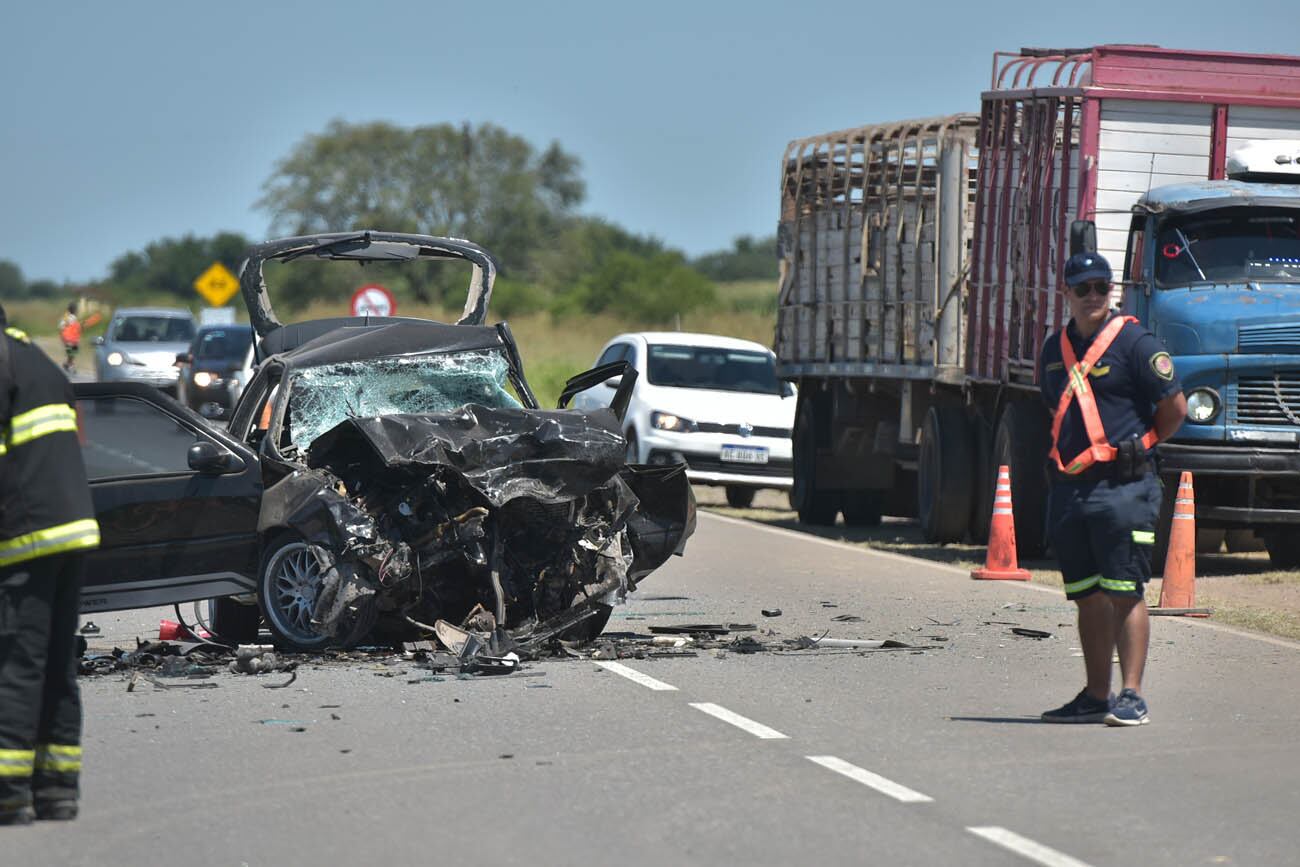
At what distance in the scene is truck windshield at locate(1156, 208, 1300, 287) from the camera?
48.7ft

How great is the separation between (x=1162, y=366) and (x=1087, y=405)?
33 cm

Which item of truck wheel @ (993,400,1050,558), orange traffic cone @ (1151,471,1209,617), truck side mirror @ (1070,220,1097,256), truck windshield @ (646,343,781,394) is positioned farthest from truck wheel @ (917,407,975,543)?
orange traffic cone @ (1151,471,1209,617)

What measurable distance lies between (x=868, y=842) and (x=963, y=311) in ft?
42.4

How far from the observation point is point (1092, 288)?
27.8 feet

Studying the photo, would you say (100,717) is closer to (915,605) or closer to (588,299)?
(915,605)

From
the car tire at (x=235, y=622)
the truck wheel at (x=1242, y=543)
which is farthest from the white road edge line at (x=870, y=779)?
the truck wheel at (x=1242, y=543)

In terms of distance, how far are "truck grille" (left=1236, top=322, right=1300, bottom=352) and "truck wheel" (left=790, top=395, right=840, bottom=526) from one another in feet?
22.9

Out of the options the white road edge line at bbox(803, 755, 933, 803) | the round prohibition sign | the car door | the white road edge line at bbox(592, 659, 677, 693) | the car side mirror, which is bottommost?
the white road edge line at bbox(592, 659, 677, 693)

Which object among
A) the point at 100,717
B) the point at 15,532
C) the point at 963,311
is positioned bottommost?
the point at 100,717

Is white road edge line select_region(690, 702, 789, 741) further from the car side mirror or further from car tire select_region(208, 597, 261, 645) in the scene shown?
car tire select_region(208, 597, 261, 645)

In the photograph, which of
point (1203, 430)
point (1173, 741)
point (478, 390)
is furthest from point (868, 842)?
point (1203, 430)

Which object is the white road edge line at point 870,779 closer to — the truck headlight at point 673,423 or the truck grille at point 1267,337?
the truck grille at point 1267,337

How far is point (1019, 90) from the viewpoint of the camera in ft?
56.0

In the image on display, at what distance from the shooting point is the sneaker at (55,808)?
6500mm
